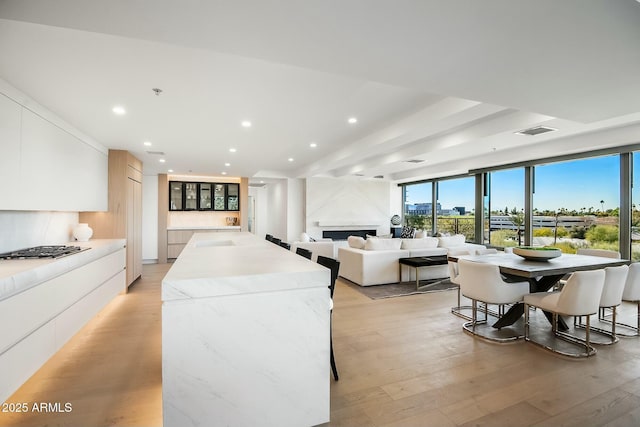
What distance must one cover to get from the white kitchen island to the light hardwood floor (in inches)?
7.4

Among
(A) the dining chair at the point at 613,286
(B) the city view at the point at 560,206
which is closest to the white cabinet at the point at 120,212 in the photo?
(A) the dining chair at the point at 613,286

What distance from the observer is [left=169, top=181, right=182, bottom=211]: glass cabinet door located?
26.7 feet

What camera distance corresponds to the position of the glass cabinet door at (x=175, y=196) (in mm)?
8148

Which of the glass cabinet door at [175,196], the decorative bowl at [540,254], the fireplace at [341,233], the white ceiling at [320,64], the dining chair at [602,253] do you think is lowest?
the fireplace at [341,233]

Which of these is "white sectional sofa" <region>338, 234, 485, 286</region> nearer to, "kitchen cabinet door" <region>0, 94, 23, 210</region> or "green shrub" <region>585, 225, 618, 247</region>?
"green shrub" <region>585, 225, 618, 247</region>

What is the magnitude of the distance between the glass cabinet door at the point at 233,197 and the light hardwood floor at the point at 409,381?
5.42m

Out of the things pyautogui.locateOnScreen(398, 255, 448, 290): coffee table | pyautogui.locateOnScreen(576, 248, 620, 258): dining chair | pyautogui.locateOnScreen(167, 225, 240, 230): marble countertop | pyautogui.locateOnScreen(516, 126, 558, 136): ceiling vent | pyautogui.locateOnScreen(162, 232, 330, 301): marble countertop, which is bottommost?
pyautogui.locateOnScreen(398, 255, 448, 290): coffee table

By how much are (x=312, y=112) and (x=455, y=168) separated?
17.4 ft

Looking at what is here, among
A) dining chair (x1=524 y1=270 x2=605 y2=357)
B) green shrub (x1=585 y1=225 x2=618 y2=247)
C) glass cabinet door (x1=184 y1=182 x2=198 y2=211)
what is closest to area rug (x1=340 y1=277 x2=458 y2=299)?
dining chair (x1=524 y1=270 x2=605 y2=357)

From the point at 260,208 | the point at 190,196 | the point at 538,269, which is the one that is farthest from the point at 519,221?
the point at 260,208

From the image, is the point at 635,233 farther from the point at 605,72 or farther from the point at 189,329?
the point at 189,329

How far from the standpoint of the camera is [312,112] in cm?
345

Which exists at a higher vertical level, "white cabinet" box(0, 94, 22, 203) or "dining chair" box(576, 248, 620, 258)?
"white cabinet" box(0, 94, 22, 203)

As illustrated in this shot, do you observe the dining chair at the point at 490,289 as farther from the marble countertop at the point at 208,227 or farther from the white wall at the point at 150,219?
the white wall at the point at 150,219
